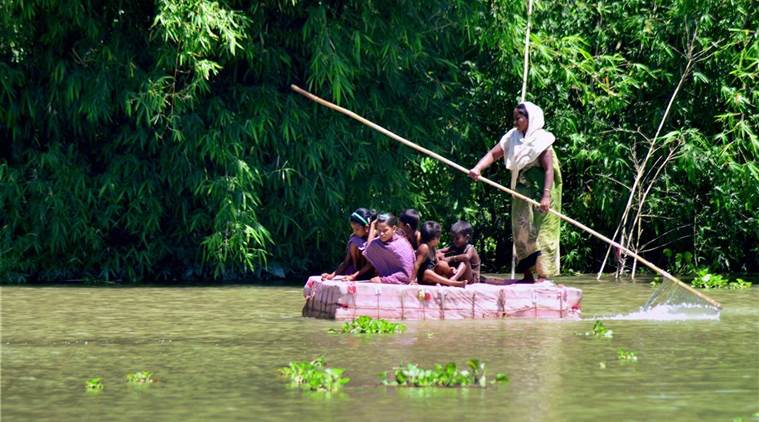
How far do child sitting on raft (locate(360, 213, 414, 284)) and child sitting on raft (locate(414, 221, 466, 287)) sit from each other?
10 cm

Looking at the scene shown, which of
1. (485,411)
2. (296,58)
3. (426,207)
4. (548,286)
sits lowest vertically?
(485,411)

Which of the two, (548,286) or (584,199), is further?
(584,199)

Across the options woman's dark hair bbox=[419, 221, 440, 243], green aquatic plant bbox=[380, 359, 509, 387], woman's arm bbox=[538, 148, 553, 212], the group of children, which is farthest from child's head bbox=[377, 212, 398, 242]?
green aquatic plant bbox=[380, 359, 509, 387]

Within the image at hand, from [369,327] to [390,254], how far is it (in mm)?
1203

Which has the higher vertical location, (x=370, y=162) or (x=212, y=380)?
(x=370, y=162)

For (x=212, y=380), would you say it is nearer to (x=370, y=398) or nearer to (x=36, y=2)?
(x=370, y=398)

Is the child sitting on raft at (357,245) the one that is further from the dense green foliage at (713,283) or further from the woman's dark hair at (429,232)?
the dense green foliage at (713,283)

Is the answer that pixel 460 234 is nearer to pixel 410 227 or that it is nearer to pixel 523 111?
pixel 410 227

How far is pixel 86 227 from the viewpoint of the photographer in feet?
56.6

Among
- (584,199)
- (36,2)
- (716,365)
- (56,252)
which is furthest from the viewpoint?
(584,199)

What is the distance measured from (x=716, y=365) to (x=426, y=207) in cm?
1008

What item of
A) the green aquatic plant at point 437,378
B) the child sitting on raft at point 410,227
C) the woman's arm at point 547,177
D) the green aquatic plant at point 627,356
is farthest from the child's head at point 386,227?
the green aquatic plant at point 437,378

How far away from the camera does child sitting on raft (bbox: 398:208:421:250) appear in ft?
42.5

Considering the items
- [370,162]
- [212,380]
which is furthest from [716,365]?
[370,162]
